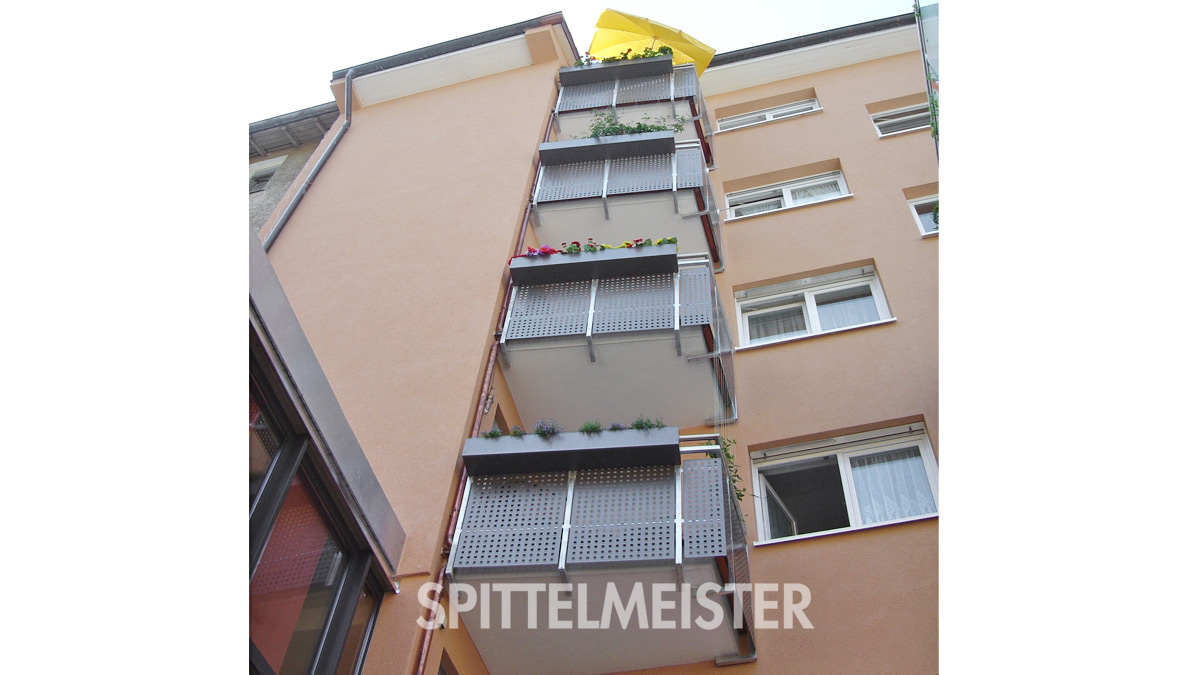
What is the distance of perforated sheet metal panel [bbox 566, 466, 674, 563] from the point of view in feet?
24.9

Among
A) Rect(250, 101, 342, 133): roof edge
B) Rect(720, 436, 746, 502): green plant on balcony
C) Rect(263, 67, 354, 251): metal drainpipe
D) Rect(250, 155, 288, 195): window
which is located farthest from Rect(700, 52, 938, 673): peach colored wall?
Rect(250, 155, 288, 195): window

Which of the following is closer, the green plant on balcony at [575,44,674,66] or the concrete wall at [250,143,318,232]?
the concrete wall at [250,143,318,232]

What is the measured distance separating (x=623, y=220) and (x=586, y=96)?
4.44 metres

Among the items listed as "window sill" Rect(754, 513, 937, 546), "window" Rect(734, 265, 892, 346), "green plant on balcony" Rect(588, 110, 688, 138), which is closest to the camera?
"window sill" Rect(754, 513, 937, 546)

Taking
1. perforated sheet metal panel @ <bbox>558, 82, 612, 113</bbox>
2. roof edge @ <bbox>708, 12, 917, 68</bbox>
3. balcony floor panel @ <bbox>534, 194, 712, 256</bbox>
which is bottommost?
balcony floor panel @ <bbox>534, 194, 712, 256</bbox>

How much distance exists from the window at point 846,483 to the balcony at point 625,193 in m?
3.64

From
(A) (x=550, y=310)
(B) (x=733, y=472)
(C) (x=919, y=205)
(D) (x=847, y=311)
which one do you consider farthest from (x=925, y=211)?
(B) (x=733, y=472)

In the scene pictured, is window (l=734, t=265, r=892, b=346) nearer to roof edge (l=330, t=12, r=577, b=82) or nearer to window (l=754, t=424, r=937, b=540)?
window (l=754, t=424, r=937, b=540)

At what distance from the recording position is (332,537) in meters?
7.12

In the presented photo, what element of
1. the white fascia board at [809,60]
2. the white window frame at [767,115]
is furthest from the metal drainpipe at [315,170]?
the white window frame at [767,115]

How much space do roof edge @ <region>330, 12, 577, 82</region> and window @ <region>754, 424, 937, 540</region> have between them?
35.1 ft

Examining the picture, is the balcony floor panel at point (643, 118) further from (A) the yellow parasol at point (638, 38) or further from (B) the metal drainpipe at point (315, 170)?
(B) the metal drainpipe at point (315, 170)

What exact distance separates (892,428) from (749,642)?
3.54m
